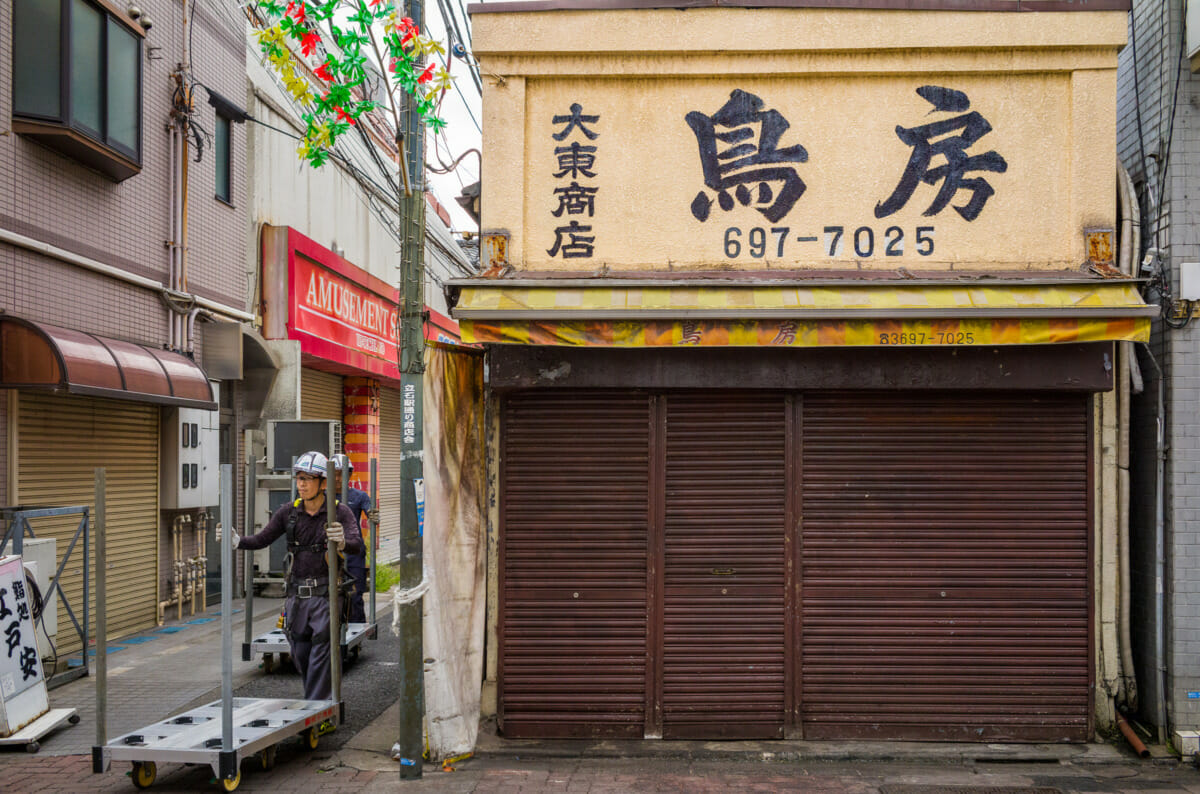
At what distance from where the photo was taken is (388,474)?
2123 cm

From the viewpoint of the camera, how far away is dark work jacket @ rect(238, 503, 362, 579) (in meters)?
7.46

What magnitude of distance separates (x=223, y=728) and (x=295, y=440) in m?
7.08

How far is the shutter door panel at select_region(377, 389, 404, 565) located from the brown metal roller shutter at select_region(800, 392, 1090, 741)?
46.7 feet

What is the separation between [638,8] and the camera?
7.62 metres

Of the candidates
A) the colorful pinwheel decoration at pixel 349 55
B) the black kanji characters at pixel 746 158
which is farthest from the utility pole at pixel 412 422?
the black kanji characters at pixel 746 158

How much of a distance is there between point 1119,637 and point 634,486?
13.2 ft

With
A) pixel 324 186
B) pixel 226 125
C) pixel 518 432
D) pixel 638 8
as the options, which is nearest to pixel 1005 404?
pixel 518 432

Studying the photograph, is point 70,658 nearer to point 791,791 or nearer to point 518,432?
point 518,432

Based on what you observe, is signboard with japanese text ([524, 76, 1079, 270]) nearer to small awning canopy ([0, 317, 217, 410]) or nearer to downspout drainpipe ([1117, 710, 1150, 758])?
downspout drainpipe ([1117, 710, 1150, 758])

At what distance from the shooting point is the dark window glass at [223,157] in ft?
45.3

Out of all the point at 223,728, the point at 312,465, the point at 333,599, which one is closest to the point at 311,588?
the point at 333,599

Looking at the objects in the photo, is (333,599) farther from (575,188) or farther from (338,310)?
(338,310)

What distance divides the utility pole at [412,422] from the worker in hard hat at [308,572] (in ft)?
2.78

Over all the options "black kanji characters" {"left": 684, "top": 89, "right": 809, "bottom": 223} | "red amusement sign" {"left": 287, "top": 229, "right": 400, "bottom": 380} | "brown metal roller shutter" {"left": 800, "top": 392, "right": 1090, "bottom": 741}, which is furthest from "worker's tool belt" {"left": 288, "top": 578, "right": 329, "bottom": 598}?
"red amusement sign" {"left": 287, "top": 229, "right": 400, "bottom": 380}
